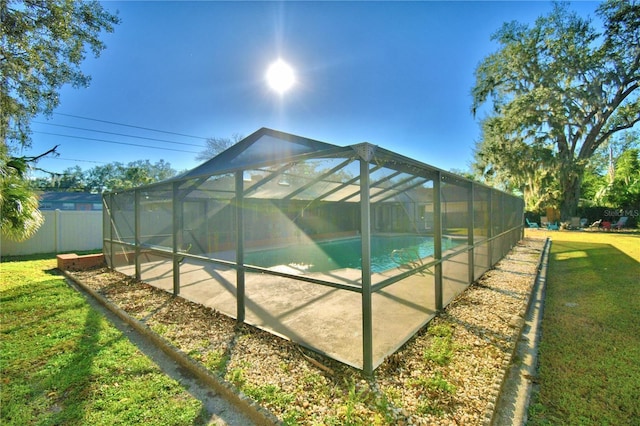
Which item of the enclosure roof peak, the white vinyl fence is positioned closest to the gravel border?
the enclosure roof peak

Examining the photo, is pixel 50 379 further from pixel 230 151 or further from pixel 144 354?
pixel 230 151

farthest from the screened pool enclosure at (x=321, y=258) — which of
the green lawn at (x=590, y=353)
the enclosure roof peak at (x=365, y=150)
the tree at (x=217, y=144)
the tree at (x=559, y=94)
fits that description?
the tree at (x=217, y=144)

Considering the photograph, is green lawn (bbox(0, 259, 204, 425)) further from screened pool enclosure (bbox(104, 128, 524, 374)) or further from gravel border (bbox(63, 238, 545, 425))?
screened pool enclosure (bbox(104, 128, 524, 374))

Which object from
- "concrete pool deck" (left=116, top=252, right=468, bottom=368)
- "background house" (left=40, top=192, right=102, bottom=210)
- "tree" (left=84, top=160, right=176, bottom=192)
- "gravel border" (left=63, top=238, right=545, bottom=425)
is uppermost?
"tree" (left=84, top=160, right=176, bottom=192)

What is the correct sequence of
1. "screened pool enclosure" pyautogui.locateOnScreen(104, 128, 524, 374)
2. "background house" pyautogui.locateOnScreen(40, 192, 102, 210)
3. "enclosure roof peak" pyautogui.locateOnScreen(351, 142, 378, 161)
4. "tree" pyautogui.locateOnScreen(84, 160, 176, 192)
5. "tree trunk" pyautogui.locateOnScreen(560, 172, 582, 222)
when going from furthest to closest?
"tree" pyautogui.locateOnScreen(84, 160, 176, 192) → "background house" pyautogui.locateOnScreen(40, 192, 102, 210) → "tree trunk" pyautogui.locateOnScreen(560, 172, 582, 222) → "screened pool enclosure" pyautogui.locateOnScreen(104, 128, 524, 374) → "enclosure roof peak" pyautogui.locateOnScreen(351, 142, 378, 161)

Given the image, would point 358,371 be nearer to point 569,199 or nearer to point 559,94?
point 559,94

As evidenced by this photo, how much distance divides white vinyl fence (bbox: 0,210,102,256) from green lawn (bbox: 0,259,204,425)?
7.30 m

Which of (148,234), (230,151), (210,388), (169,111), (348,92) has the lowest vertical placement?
(210,388)

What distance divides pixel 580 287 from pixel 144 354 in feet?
23.8

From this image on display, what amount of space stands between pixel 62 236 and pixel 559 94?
83.2 feet

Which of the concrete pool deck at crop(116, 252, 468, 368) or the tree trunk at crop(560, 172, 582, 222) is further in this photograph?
the tree trunk at crop(560, 172, 582, 222)

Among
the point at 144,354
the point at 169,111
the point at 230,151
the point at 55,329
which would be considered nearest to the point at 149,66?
the point at 169,111

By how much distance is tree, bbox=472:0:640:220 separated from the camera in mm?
15625

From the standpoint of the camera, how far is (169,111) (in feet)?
56.7
